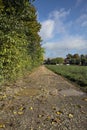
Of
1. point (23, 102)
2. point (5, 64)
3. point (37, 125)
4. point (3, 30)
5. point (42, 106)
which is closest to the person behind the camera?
point (37, 125)

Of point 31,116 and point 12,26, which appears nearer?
point 31,116

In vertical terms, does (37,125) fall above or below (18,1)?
below

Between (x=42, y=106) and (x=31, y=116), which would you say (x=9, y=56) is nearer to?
(x=42, y=106)

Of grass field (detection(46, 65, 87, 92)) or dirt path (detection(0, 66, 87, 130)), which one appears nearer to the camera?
dirt path (detection(0, 66, 87, 130))

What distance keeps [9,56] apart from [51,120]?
19.6 feet

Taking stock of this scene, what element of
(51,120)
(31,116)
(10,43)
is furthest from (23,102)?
(10,43)

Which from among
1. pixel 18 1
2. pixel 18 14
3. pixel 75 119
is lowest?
pixel 75 119

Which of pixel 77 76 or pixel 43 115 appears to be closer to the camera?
pixel 43 115

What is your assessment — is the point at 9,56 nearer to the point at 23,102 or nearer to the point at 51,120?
the point at 23,102

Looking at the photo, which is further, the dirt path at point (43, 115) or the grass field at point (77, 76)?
the grass field at point (77, 76)

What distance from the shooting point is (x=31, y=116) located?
7.25m

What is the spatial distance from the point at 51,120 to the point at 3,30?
246 inches

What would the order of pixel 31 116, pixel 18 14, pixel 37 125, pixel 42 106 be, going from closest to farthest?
pixel 37 125
pixel 31 116
pixel 42 106
pixel 18 14

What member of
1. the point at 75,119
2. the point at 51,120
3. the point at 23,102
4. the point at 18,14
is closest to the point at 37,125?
the point at 51,120
